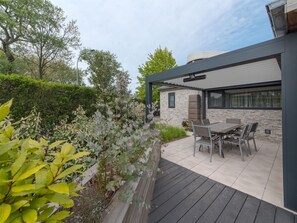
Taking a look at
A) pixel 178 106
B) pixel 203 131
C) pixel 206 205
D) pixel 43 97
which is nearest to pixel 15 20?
pixel 43 97

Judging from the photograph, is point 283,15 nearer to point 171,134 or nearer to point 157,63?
point 171,134

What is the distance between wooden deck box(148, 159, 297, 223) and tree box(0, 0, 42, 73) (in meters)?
14.2

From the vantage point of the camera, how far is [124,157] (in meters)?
1.45

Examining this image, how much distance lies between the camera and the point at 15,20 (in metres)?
10.2

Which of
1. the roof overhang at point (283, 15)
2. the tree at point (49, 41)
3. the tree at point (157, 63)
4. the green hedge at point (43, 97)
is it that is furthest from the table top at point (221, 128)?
the tree at point (49, 41)

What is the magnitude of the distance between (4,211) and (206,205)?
2330 millimetres

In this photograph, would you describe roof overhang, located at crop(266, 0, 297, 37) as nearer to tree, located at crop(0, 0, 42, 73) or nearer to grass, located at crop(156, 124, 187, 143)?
grass, located at crop(156, 124, 187, 143)

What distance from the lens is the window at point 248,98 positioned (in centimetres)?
562

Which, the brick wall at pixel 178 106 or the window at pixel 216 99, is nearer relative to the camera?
the window at pixel 216 99

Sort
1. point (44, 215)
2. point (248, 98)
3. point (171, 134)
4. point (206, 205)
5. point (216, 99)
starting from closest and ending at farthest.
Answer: point (44, 215), point (206, 205), point (171, 134), point (248, 98), point (216, 99)

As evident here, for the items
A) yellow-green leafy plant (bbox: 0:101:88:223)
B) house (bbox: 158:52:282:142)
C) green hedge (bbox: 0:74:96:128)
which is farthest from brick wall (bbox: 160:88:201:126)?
yellow-green leafy plant (bbox: 0:101:88:223)

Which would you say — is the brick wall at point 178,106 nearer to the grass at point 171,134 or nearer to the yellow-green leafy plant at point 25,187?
the grass at point 171,134

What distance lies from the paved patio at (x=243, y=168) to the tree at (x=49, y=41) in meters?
14.0

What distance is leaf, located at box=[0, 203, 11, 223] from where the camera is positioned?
16.3 inches
